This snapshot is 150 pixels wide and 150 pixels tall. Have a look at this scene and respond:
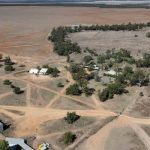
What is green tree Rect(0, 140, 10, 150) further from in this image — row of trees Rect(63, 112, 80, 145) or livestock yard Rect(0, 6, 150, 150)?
row of trees Rect(63, 112, 80, 145)

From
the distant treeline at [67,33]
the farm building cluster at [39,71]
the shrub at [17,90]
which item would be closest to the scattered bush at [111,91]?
the shrub at [17,90]

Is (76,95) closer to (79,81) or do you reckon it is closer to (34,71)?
(79,81)

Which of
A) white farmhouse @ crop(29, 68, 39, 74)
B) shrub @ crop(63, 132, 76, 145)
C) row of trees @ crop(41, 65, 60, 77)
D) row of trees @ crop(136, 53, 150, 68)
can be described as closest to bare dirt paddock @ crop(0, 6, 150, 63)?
white farmhouse @ crop(29, 68, 39, 74)

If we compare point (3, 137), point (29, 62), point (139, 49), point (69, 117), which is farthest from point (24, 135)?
point (139, 49)

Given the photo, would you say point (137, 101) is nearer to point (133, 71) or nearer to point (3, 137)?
point (133, 71)

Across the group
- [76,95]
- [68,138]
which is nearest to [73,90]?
[76,95]
